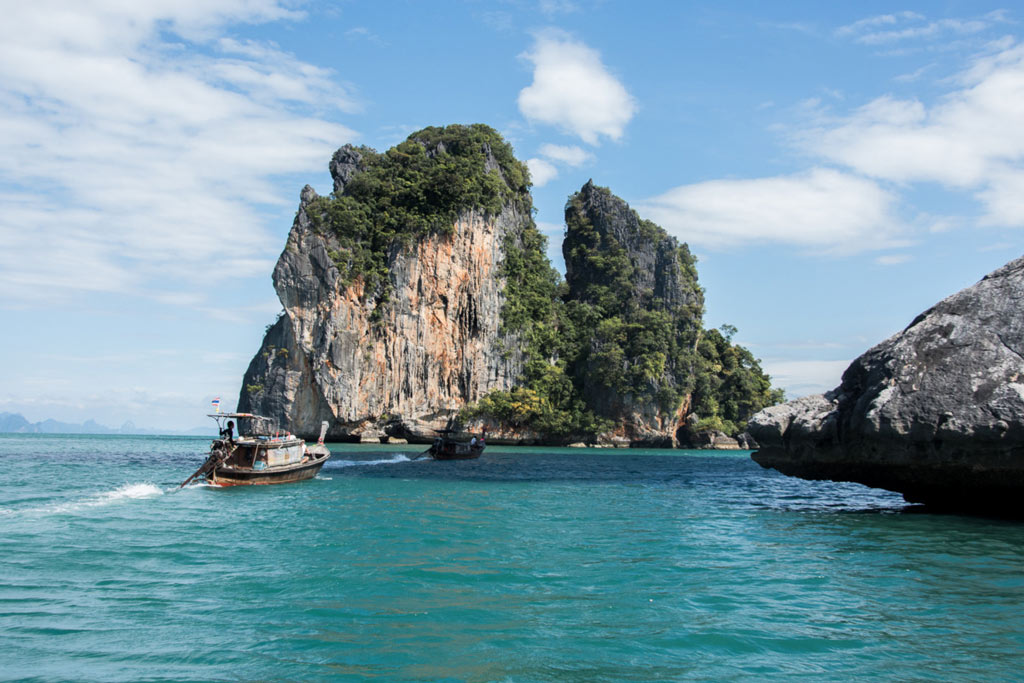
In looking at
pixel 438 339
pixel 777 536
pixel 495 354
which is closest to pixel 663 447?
pixel 495 354

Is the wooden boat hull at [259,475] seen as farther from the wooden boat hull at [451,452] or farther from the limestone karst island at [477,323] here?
the limestone karst island at [477,323]

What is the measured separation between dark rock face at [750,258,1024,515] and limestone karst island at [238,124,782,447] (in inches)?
1654

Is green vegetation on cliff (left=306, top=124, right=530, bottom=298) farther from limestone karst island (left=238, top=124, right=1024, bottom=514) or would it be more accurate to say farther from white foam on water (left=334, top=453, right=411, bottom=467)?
white foam on water (left=334, top=453, right=411, bottom=467)

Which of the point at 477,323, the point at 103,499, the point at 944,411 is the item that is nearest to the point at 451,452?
the point at 103,499

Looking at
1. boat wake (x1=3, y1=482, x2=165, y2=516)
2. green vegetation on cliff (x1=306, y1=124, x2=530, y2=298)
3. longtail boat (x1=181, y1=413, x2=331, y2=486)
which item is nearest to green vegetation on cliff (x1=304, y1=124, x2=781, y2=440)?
green vegetation on cliff (x1=306, y1=124, x2=530, y2=298)

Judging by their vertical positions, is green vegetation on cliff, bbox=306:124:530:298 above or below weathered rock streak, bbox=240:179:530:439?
above

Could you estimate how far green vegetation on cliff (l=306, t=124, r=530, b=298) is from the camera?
5450cm

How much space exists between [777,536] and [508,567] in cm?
602

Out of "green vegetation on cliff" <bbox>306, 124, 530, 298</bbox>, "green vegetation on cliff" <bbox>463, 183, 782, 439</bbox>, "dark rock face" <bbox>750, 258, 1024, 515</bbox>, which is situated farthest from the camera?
"green vegetation on cliff" <bbox>463, 183, 782, 439</bbox>

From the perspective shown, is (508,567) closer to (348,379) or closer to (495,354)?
(348,379)

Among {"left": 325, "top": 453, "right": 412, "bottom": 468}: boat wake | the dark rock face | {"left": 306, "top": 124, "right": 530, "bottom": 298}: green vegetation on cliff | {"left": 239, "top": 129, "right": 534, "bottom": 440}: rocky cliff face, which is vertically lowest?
{"left": 325, "top": 453, "right": 412, "bottom": 468}: boat wake

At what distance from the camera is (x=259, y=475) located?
2230 cm

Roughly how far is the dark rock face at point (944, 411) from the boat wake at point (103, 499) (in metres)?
17.5

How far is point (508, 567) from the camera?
10.3 m
